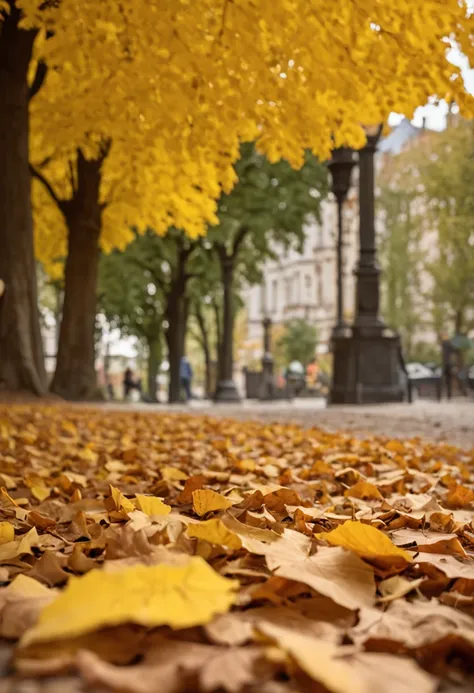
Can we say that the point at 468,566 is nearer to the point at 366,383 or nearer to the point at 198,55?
the point at 198,55

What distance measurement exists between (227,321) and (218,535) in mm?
20076

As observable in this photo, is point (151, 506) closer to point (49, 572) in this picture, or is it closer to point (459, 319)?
point (49, 572)

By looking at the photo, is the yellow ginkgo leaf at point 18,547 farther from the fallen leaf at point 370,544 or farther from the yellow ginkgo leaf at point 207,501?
the fallen leaf at point 370,544

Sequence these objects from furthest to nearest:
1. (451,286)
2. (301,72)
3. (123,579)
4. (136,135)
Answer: (451,286), (136,135), (301,72), (123,579)

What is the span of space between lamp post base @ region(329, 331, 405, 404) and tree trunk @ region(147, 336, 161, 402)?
1486 centimetres

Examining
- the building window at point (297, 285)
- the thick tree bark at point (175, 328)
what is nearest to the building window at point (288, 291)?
the building window at point (297, 285)

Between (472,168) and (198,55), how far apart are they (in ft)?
101

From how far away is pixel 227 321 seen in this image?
21859mm

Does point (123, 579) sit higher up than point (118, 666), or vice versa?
point (123, 579)

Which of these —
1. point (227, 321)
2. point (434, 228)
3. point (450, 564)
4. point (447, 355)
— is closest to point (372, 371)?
point (447, 355)

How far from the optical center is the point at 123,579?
1.23 meters

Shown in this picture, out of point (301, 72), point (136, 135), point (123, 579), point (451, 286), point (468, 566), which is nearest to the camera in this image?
point (123, 579)

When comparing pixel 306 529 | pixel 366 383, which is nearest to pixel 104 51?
pixel 306 529

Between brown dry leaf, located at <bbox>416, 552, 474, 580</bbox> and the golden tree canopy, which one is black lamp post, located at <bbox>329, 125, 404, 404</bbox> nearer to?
the golden tree canopy
